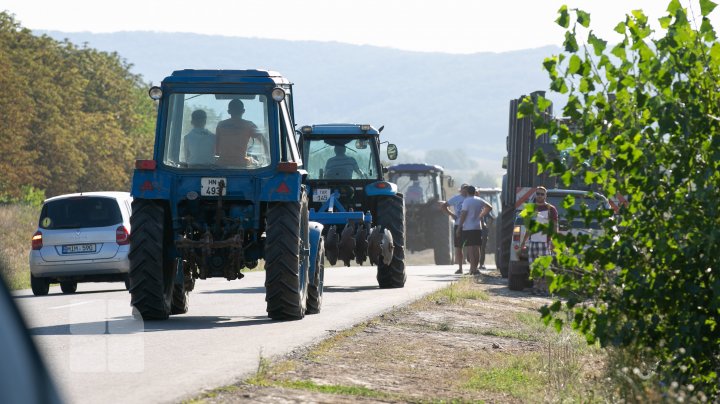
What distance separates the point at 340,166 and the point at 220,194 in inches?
331

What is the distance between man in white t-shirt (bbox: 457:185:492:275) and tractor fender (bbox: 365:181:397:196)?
653 centimetres

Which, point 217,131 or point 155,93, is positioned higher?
point 155,93

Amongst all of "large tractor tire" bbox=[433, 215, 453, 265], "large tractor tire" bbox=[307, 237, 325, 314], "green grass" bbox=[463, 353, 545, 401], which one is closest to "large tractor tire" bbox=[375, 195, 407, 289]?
"large tractor tire" bbox=[307, 237, 325, 314]

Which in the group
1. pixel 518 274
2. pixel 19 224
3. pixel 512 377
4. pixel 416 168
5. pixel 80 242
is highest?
pixel 416 168

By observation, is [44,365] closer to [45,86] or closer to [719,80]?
[719,80]

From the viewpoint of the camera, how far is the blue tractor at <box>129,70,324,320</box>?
13.9 m

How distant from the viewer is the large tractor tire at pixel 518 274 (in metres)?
22.8

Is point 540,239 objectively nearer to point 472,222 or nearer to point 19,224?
point 472,222

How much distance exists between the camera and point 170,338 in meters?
12.3

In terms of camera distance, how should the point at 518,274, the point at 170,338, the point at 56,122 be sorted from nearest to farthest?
the point at 170,338
the point at 518,274
the point at 56,122

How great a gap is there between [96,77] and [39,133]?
49.6 feet

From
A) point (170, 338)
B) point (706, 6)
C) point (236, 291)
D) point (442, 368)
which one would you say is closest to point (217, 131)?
point (170, 338)

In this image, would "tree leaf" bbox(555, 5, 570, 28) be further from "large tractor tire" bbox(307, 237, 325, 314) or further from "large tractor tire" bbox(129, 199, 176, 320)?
"large tractor tire" bbox(307, 237, 325, 314)

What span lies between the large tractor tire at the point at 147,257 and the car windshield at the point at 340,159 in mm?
8350
